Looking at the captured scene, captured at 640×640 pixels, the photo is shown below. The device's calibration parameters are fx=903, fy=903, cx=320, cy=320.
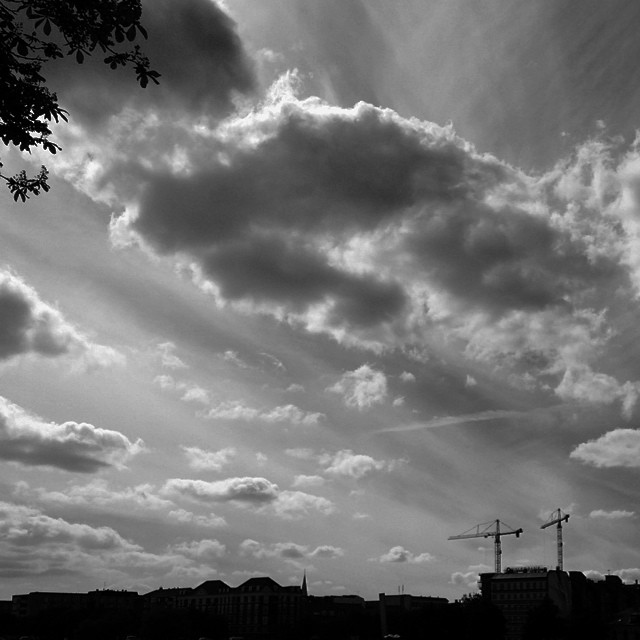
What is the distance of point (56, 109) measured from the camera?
57.5 feet

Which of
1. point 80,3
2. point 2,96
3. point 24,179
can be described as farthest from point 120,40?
point 24,179

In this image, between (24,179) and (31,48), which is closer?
(31,48)

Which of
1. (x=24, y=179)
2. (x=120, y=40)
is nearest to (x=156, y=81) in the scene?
(x=120, y=40)

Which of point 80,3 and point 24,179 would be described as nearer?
point 80,3

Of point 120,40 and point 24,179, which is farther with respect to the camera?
point 24,179

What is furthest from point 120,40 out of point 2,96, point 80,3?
point 2,96

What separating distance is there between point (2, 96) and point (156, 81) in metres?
2.90

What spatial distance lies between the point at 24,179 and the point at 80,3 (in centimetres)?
400

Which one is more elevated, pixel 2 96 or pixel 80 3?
pixel 80 3

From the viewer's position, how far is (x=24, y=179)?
18.9 metres

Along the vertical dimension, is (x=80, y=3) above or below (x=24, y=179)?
above

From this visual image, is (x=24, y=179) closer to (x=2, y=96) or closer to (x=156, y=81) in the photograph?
(x=2, y=96)

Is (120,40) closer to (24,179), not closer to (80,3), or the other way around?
(80,3)

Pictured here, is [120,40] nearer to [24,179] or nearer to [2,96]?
[2,96]
